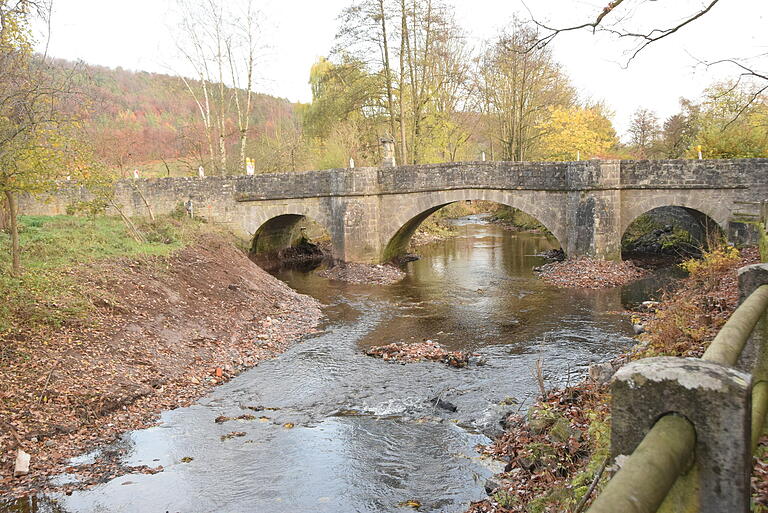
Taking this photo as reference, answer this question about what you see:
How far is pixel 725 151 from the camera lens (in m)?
17.8

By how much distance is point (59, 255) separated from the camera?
1112 cm

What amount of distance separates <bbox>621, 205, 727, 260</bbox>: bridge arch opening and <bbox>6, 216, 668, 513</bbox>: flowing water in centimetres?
604

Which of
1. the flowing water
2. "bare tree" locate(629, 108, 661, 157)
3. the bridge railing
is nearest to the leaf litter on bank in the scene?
the flowing water

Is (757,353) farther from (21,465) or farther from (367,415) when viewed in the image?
(21,465)

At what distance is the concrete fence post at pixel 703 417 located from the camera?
1.80 meters

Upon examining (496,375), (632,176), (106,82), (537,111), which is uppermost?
(106,82)

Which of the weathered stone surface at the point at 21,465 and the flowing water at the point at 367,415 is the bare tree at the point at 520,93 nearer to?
the flowing water at the point at 367,415

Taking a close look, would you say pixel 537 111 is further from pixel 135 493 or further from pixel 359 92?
pixel 135 493

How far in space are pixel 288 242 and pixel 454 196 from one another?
8.21 metres

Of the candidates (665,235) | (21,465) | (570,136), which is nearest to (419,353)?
(21,465)

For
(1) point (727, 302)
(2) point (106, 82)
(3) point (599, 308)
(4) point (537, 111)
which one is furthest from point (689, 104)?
(2) point (106, 82)

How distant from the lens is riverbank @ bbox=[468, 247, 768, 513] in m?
4.03

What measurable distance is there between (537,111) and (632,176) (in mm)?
9770

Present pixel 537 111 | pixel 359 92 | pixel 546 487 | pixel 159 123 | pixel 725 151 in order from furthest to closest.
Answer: pixel 159 123
pixel 537 111
pixel 359 92
pixel 725 151
pixel 546 487
